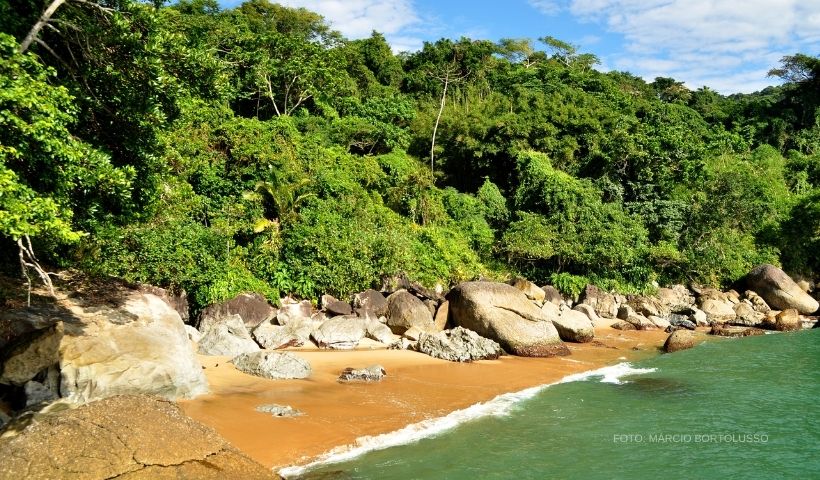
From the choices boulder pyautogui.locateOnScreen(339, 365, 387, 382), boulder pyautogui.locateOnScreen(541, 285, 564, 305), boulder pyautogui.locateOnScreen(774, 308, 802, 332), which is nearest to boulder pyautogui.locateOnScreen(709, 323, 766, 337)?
boulder pyautogui.locateOnScreen(774, 308, 802, 332)

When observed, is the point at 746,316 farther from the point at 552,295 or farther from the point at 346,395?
the point at 346,395

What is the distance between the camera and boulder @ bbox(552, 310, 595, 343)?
69.3 ft

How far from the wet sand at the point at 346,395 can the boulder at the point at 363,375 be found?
8.8 inches

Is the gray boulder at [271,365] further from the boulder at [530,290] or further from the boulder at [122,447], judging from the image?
the boulder at [530,290]

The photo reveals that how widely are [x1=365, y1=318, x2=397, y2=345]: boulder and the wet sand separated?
1.29 meters

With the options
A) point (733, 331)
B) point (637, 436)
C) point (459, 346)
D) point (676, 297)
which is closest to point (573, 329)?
point (459, 346)

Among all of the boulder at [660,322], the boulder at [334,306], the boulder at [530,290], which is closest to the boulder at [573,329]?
the boulder at [530,290]

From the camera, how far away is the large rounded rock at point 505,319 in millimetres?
18438

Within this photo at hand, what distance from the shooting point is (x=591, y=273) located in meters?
28.5

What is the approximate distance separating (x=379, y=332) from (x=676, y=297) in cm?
1842

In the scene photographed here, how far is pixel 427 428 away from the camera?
11.0 metres

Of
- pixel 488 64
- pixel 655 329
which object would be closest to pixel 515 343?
pixel 655 329

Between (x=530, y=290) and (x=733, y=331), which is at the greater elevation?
(x=530, y=290)

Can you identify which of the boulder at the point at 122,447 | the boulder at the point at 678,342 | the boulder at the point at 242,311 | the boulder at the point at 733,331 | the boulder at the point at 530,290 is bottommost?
the boulder at the point at 733,331
